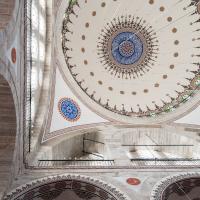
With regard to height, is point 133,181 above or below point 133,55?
below

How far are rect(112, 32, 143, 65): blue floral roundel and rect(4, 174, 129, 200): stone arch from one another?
6.12 meters

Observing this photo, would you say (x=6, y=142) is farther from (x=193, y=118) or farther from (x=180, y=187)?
(x=193, y=118)

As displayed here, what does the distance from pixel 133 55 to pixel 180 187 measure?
6.26 metres

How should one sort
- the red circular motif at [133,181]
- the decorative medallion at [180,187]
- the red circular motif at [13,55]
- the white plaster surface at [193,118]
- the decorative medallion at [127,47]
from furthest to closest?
the decorative medallion at [127,47] → the white plaster surface at [193,118] → the red circular motif at [133,181] → the decorative medallion at [180,187] → the red circular motif at [13,55]

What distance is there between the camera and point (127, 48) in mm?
13438

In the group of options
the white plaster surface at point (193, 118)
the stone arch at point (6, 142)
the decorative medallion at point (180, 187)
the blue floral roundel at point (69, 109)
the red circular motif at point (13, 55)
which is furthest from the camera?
the white plaster surface at point (193, 118)

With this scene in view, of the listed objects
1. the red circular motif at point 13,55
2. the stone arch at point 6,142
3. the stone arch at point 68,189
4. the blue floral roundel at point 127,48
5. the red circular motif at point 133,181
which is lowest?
the stone arch at point 68,189

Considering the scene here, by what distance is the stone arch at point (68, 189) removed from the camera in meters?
8.62

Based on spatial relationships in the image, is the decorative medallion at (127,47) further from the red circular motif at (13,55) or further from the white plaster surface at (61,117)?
the red circular motif at (13,55)

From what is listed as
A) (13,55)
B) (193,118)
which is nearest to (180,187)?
(193,118)

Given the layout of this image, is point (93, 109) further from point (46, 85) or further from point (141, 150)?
point (141, 150)

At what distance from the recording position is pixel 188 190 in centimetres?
975

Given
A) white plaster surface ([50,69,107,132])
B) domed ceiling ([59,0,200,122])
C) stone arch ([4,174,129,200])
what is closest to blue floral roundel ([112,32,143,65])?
domed ceiling ([59,0,200,122])

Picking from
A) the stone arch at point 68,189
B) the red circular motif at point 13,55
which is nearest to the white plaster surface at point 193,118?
the stone arch at point 68,189
